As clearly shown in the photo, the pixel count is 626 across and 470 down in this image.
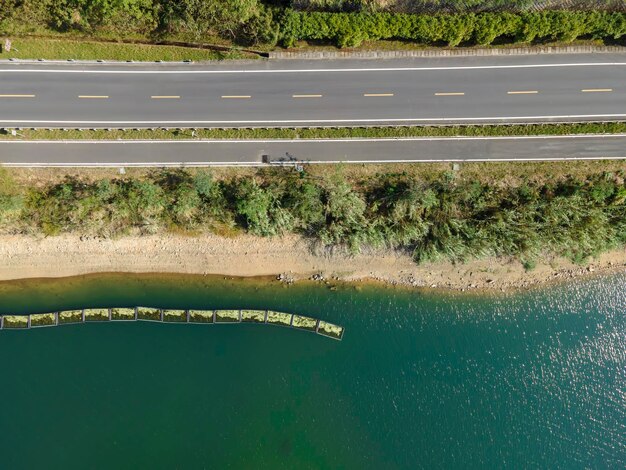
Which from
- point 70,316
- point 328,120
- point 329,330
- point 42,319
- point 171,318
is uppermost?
point 328,120

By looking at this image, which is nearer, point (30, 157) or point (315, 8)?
point (315, 8)

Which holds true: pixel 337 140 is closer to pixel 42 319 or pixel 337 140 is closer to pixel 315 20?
pixel 315 20

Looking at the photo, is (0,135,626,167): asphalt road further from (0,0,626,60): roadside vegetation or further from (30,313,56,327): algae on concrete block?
(30,313,56,327): algae on concrete block

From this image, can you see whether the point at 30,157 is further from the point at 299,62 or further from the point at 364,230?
the point at 364,230

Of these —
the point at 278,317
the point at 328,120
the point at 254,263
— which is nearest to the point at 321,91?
the point at 328,120

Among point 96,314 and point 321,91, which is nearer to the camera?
point 321,91

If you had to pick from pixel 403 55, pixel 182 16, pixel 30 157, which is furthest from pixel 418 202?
pixel 30 157
